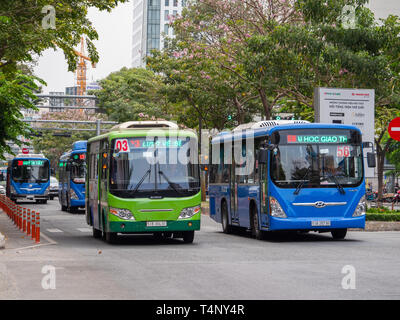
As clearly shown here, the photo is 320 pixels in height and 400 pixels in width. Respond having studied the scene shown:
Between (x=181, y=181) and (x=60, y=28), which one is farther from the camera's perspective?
(x=60, y=28)

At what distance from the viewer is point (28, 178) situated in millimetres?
56531

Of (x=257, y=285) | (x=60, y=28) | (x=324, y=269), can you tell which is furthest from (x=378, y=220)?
(x=257, y=285)

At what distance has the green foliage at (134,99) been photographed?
53784mm

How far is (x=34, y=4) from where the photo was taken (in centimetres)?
2316

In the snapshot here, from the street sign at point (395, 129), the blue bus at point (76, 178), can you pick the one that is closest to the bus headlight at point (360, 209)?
the street sign at point (395, 129)

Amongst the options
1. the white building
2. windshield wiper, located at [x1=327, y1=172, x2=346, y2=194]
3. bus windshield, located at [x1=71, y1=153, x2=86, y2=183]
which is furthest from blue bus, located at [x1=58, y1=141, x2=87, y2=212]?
the white building

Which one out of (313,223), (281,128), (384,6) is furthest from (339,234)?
(384,6)

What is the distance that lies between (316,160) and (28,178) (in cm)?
3835

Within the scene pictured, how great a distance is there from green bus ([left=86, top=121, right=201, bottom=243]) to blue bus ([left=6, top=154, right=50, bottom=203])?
3653cm

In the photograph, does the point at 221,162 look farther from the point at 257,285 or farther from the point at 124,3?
the point at 257,285

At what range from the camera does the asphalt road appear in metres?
11.2

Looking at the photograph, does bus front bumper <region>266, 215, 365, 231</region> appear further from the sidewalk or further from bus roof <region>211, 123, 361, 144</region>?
the sidewalk
